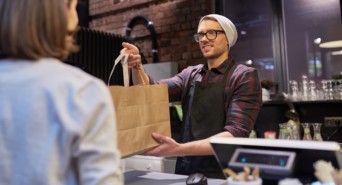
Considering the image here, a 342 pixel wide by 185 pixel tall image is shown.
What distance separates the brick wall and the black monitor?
2129mm

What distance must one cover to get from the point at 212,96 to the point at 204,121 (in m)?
0.12

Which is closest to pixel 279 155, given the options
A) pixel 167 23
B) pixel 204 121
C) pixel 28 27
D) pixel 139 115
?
pixel 139 115

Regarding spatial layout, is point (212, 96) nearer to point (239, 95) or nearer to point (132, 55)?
point (239, 95)

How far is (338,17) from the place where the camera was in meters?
2.53

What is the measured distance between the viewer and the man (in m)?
1.31

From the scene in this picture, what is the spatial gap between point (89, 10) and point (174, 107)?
1974mm

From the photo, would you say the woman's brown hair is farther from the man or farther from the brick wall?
the brick wall

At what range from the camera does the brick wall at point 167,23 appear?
9.55 ft

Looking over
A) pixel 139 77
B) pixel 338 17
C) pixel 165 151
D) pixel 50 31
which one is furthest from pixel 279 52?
pixel 50 31

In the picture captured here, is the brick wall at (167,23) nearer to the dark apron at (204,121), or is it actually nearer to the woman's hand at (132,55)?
the dark apron at (204,121)

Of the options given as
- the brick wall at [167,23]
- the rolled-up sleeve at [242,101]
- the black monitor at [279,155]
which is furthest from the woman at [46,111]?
the brick wall at [167,23]

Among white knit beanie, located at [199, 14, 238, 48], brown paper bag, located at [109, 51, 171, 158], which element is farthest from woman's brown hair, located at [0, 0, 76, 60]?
white knit beanie, located at [199, 14, 238, 48]

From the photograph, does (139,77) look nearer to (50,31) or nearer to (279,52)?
(50,31)

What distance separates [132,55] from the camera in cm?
133
